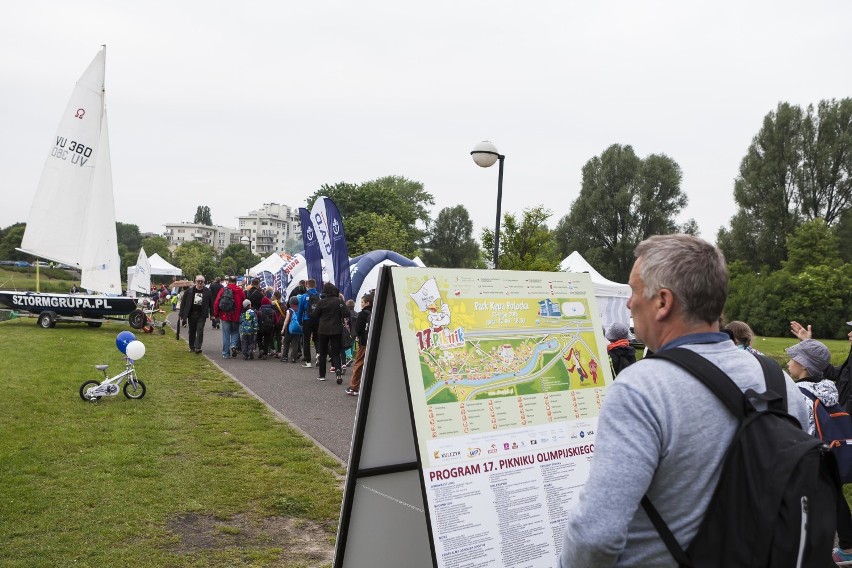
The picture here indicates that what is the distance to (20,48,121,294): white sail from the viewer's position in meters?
21.4

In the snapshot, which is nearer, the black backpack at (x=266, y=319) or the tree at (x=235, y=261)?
the black backpack at (x=266, y=319)

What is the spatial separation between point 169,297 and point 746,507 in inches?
2526

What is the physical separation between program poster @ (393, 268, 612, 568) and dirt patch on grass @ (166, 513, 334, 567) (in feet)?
6.86

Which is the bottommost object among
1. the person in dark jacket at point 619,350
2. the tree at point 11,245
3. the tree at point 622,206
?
the person in dark jacket at point 619,350

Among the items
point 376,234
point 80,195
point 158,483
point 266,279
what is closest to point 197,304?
point 80,195

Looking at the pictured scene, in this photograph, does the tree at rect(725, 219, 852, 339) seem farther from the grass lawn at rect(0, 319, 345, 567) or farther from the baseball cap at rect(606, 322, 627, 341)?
the grass lawn at rect(0, 319, 345, 567)

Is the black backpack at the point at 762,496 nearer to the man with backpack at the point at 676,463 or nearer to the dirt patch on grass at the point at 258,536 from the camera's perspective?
the man with backpack at the point at 676,463

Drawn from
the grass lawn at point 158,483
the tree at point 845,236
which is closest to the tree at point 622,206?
the tree at point 845,236

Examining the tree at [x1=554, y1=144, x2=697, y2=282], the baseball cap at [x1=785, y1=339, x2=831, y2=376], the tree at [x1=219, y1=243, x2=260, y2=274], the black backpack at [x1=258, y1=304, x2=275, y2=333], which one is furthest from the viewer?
the tree at [x1=219, y1=243, x2=260, y2=274]

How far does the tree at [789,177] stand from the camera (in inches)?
A: 1924

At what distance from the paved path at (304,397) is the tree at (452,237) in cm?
7792

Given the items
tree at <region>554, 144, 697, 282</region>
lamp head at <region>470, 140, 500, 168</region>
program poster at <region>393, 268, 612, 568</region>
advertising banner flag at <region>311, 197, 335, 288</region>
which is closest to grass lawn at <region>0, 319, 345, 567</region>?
program poster at <region>393, 268, 612, 568</region>

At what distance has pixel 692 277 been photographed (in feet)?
6.21

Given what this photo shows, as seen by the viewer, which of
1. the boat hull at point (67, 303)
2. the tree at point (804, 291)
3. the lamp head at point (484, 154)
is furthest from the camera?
the tree at point (804, 291)
